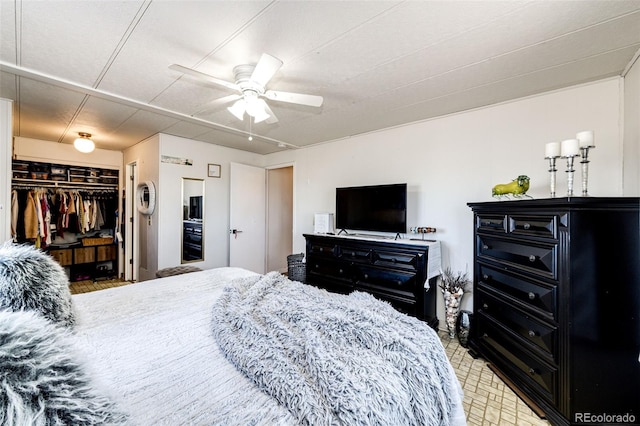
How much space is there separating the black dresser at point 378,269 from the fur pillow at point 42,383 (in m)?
2.44

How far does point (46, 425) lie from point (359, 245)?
105 inches

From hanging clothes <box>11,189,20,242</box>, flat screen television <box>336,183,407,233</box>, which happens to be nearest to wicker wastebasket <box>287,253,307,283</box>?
flat screen television <box>336,183,407,233</box>

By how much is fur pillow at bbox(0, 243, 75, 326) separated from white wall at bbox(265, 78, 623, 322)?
3.02 metres

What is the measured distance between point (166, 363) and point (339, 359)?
672 mm

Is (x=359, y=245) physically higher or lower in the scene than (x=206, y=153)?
lower

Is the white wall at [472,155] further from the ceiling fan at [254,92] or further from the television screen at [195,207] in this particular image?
the television screen at [195,207]

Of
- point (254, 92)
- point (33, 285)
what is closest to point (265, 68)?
point (254, 92)

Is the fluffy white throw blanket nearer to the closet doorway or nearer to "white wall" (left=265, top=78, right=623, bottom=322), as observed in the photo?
"white wall" (left=265, top=78, right=623, bottom=322)

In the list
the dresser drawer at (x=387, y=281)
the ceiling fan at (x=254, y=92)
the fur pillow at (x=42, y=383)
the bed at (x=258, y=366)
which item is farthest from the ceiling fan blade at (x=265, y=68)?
the dresser drawer at (x=387, y=281)

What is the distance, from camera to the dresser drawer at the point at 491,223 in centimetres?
198

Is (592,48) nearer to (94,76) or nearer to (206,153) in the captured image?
(94,76)

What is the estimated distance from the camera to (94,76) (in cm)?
211

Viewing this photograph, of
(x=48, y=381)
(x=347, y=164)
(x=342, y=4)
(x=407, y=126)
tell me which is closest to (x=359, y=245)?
(x=347, y=164)

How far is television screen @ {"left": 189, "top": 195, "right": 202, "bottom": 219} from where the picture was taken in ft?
13.2
